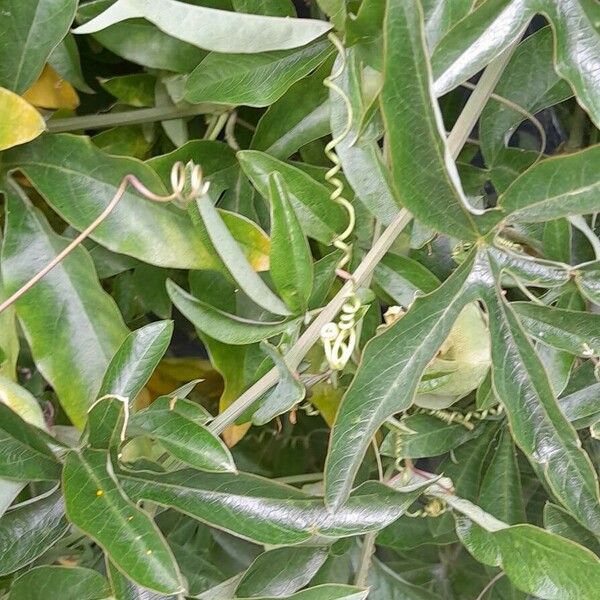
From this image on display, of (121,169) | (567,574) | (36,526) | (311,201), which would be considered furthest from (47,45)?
(567,574)

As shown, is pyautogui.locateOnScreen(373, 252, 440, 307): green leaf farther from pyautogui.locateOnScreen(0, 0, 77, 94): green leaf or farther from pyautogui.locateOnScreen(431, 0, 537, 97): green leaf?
pyautogui.locateOnScreen(0, 0, 77, 94): green leaf

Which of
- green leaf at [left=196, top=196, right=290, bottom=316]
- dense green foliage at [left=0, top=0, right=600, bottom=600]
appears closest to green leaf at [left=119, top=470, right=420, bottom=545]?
dense green foliage at [left=0, top=0, right=600, bottom=600]

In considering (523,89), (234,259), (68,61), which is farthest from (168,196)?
(523,89)

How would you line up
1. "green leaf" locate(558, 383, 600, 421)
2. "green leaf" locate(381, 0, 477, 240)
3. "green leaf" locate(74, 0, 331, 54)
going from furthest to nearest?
"green leaf" locate(558, 383, 600, 421)
"green leaf" locate(74, 0, 331, 54)
"green leaf" locate(381, 0, 477, 240)

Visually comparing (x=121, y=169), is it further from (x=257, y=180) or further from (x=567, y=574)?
(x=567, y=574)

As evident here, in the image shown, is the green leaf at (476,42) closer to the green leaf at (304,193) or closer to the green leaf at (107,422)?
the green leaf at (304,193)

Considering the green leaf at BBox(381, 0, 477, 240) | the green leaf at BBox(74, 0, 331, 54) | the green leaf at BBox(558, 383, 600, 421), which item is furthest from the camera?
the green leaf at BBox(558, 383, 600, 421)
